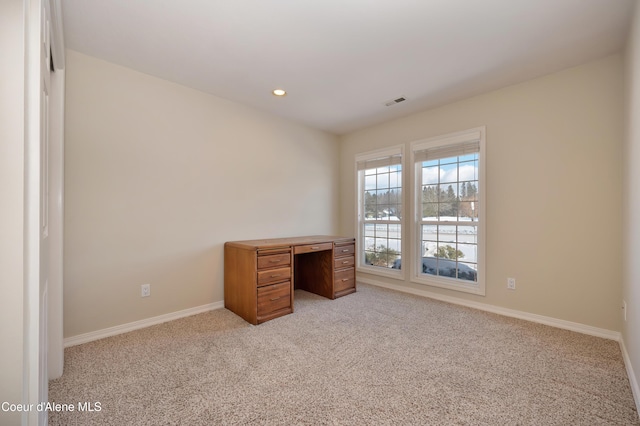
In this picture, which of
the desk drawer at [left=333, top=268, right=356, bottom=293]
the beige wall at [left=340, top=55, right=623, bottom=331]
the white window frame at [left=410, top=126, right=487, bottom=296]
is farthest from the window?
the beige wall at [left=340, top=55, right=623, bottom=331]

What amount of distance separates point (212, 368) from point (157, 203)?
1630 millimetres

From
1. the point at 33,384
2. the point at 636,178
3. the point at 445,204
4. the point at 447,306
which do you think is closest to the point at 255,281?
the point at 33,384

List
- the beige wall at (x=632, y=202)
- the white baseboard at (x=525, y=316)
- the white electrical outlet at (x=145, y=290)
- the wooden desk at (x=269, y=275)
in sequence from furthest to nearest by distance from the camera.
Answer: the wooden desk at (x=269, y=275) < the white electrical outlet at (x=145, y=290) < the white baseboard at (x=525, y=316) < the beige wall at (x=632, y=202)

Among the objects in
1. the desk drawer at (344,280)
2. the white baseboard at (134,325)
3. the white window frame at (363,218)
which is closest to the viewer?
the white baseboard at (134,325)

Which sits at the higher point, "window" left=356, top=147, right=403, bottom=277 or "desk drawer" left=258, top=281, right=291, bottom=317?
"window" left=356, top=147, right=403, bottom=277

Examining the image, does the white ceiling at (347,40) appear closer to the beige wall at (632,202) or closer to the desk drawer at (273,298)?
the beige wall at (632,202)

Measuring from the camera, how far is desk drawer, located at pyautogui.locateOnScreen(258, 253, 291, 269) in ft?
8.97

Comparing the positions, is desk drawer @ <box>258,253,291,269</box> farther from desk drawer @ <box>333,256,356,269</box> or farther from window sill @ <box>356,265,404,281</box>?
window sill @ <box>356,265,404,281</box>

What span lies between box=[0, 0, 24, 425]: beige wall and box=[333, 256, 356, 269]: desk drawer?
9.25 ft

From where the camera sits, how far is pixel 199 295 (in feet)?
9.76

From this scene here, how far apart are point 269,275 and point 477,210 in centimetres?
240

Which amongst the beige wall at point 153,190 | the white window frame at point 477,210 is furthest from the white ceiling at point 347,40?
the white window frame at point 477,210

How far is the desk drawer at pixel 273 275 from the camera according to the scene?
2.72 m

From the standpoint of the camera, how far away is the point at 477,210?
10.3 ft
